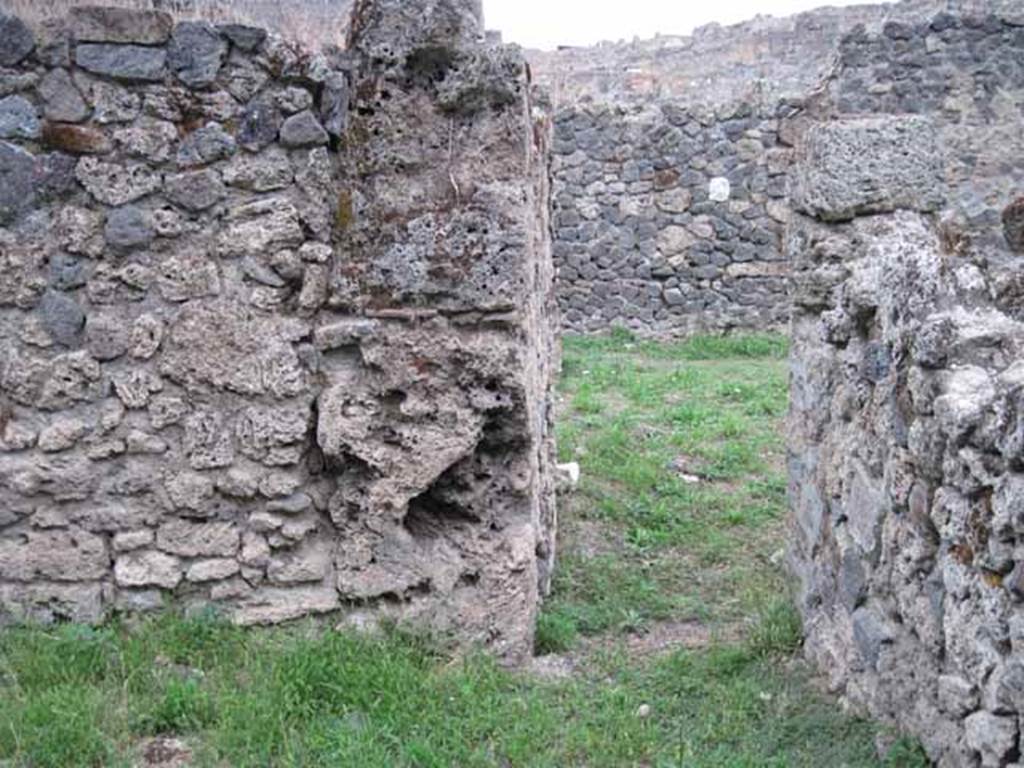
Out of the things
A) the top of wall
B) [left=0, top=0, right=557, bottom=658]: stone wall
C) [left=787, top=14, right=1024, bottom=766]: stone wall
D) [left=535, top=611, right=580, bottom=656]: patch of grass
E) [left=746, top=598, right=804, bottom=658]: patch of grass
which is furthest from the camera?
the top of wall

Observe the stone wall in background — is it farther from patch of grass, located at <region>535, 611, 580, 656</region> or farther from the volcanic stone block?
patch of grass, located at <region>535, 611, 580, 656</region>

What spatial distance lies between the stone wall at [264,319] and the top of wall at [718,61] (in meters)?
15.1

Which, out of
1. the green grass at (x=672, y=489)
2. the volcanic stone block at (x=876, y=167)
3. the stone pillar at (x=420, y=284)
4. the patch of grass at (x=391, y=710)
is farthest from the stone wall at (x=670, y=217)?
the patch of grass at (x=391, y=710)

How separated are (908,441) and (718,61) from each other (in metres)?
19.1

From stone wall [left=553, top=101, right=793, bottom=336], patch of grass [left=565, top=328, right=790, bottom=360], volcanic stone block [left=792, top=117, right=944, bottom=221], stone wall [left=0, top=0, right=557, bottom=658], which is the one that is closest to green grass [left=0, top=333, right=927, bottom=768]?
stone wall [left=0, top=0, right=557, bottom=658]

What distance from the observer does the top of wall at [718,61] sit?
64.3 feet

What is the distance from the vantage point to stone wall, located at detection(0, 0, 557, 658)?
3912 mm

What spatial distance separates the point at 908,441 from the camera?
3115 mm

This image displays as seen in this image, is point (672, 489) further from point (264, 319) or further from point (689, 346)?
point (689, 346)

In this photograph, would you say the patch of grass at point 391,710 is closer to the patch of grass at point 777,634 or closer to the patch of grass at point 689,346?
the patch of grass at point 777,634

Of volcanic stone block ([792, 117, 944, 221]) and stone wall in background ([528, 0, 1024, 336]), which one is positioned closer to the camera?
volcanic stone block ([792, 117, 944, 221])

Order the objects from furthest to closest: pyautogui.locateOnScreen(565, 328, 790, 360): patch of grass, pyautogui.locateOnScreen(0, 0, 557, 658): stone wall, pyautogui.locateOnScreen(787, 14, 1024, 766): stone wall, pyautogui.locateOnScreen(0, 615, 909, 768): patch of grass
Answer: pyautogui.locateOnScreen(565, 328, 790, 360): patch of grass → pyautogui.locateOnScreen(0, 0, 557, 658): stone wall → pyautogui.locateOnScreen(0, 615, 909, 768): patch of grass → pyautogui.locateOnScreen(787, 14, 1024, 766): stone wall

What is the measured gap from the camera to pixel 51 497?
400 centimetres

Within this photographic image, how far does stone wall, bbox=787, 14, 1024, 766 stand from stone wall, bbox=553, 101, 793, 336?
23.8 feet
